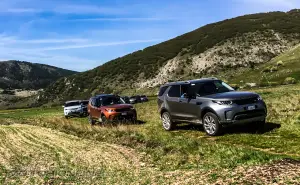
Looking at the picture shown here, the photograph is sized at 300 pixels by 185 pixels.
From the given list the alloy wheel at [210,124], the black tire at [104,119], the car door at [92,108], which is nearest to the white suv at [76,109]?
the car door at [92,108]

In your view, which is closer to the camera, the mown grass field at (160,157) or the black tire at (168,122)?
the mown grass field at (160,157)

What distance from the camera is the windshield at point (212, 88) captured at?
15102mm

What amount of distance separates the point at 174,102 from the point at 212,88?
Result: 6.37ft

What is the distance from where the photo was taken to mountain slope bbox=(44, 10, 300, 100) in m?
87.9

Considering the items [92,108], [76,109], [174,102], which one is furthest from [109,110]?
[76,109]

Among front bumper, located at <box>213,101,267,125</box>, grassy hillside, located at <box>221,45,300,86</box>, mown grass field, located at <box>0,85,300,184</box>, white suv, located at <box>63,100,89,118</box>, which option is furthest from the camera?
grassy hillside, located at <box>221,45,300,86</box>

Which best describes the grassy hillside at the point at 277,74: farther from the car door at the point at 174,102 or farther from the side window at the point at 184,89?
the side window at the point at 184,89

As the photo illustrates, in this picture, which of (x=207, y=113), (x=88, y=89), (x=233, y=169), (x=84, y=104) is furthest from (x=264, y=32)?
(x=233, y=169)

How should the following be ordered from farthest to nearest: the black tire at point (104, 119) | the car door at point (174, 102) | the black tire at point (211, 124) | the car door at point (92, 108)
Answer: the car door at point (92, 108) → the black tire at point (104, 119) → the car door at point (174, 102) → the black tire at point (211, 124)

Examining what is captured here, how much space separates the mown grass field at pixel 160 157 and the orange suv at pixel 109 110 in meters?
3.71

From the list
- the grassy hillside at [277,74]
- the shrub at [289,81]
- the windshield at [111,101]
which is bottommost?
the windshield at [111,101]

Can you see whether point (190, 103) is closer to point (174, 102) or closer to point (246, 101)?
point (174, 102)

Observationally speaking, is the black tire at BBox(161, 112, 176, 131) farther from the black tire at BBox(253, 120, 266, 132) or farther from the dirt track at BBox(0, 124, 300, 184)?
the black tire at BBox(253, 120, 266, 132)

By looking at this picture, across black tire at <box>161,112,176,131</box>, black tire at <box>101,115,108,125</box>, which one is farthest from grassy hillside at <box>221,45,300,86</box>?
black tire at <box>161,112,176,131</box>
